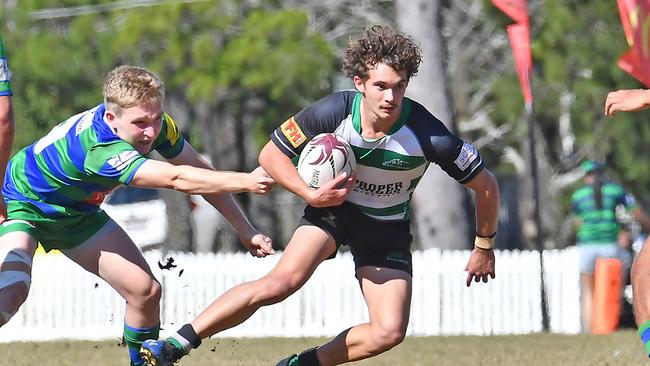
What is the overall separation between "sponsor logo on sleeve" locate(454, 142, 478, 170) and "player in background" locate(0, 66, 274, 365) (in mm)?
1146

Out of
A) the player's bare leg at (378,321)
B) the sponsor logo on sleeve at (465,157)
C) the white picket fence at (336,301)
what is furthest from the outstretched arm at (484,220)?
the white picket fence at (336,301)

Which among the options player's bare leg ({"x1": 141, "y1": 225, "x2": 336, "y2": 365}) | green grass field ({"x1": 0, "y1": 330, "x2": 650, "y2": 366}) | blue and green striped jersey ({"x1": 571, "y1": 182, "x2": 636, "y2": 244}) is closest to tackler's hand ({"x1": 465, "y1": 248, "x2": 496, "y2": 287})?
player's bare leg ({"x1": 141, "y1": 225, "x2": 336, "y2": 365})

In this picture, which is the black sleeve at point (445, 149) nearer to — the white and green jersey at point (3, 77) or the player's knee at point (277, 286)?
the player's knee at point (277, 286)

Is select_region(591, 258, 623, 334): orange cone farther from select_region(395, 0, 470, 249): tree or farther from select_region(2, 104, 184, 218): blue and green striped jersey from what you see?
select_region(2, 104, 184, 218): blue and green striped jersey

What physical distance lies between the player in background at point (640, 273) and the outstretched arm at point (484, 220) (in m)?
0.85

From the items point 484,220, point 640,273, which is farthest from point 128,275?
point 640,273

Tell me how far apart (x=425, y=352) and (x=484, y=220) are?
13.6ft

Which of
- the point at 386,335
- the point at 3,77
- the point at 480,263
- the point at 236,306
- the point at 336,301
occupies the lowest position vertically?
the point at 336,301

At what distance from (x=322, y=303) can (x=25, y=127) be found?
13269mm

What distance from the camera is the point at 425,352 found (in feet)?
37.5

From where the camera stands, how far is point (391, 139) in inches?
278

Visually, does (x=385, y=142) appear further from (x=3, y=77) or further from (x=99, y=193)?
(x=3, y=77)

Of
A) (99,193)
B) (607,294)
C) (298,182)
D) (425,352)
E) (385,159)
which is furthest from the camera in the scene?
(607,294)

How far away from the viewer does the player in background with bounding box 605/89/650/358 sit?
258 inches
